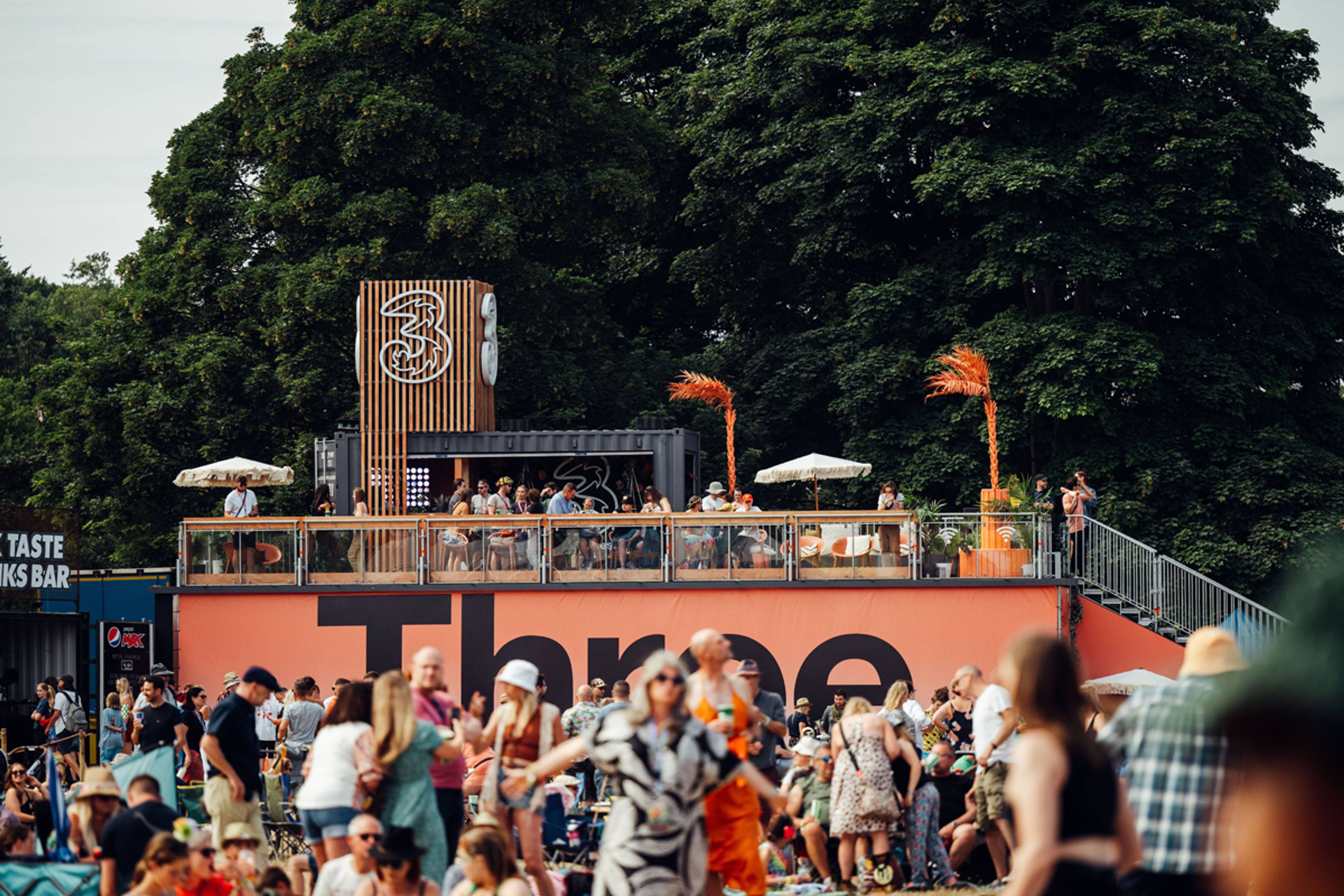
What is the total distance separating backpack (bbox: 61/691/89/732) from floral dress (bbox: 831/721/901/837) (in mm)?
13339

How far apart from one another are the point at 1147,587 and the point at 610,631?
7.94 m

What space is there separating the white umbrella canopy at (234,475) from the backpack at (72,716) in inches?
199

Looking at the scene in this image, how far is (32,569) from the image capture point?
24031mm

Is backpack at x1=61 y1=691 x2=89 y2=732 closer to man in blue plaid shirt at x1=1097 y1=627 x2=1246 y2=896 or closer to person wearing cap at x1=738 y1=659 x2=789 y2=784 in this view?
person wearing cap at x1=738 y1=659 x2=789 y2=784

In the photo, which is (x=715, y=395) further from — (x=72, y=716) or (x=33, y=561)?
(x=72, y=716)

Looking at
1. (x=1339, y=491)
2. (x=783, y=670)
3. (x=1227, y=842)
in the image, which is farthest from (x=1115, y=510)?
(x=1227, y=842)

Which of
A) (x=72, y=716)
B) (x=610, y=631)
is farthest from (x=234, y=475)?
(x=610, y=631)

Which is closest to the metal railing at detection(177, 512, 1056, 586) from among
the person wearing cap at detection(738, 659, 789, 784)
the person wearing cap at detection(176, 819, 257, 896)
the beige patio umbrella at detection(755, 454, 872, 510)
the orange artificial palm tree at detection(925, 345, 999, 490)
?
the orange artificial palm tree at detection(925, 345, 999, 490)

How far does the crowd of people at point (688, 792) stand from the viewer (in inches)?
186

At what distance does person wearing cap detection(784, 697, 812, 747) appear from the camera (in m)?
17.6

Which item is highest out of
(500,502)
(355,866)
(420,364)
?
(420,364)

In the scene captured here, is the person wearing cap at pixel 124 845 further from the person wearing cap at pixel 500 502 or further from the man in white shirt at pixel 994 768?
the person wearing cap at pixel 500 502

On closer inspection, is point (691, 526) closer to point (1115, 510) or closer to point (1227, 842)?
point (1115, 510)

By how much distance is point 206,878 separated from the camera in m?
7.81
